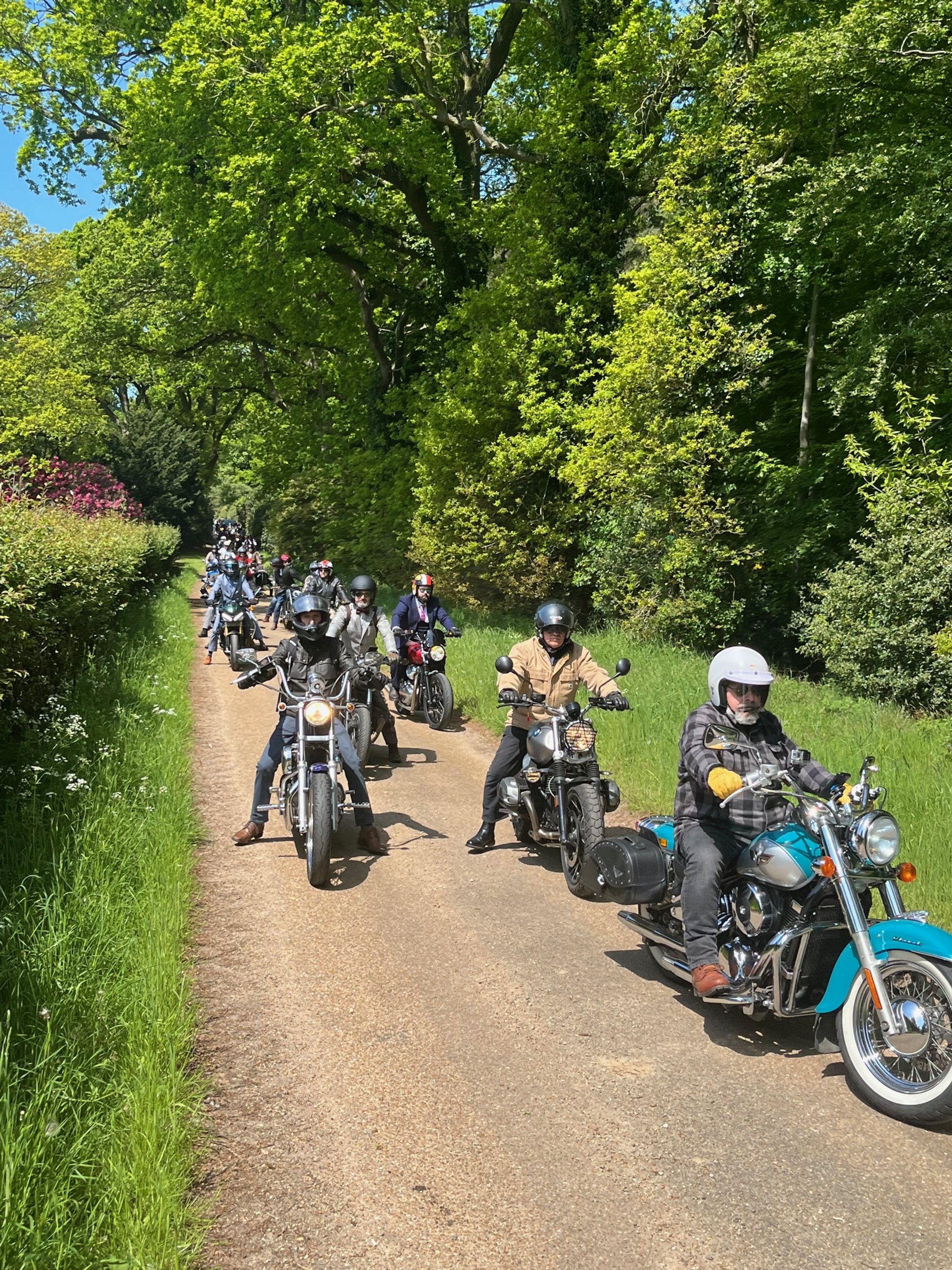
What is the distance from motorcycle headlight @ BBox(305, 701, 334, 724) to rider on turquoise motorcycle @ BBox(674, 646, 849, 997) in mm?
2799

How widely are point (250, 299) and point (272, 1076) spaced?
910 inches

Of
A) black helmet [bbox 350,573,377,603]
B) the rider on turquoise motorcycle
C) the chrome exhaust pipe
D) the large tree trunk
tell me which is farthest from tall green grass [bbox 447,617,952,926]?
the large tree trunk

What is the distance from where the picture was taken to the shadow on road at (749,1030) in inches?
180

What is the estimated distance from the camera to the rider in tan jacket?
7.48 m

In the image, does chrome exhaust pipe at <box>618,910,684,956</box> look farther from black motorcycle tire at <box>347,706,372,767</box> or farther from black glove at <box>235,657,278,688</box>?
black motorcycle tire at <box>347,706,372,767</box>

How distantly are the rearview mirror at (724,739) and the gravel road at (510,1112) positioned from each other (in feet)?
4.73

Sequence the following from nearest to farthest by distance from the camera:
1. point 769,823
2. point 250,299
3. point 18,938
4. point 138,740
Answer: point 18,938
point 769,823
point 138,740
point 250,299

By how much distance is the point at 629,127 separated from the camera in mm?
18750

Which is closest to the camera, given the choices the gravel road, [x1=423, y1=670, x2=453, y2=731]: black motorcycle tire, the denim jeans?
the gravel road

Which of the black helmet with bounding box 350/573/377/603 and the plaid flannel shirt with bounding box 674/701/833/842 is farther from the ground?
the black helmet with bounding box 350/573/377/603

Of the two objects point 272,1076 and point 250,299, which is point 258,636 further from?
point 272,1076

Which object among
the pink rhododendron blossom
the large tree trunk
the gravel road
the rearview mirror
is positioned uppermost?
the large tree trunk

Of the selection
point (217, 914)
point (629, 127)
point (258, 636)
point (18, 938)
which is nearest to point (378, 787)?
point (217, 914)

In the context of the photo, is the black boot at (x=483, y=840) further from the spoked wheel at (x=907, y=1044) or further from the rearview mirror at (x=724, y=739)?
the spoked wheel at (x=907, y=1044)
